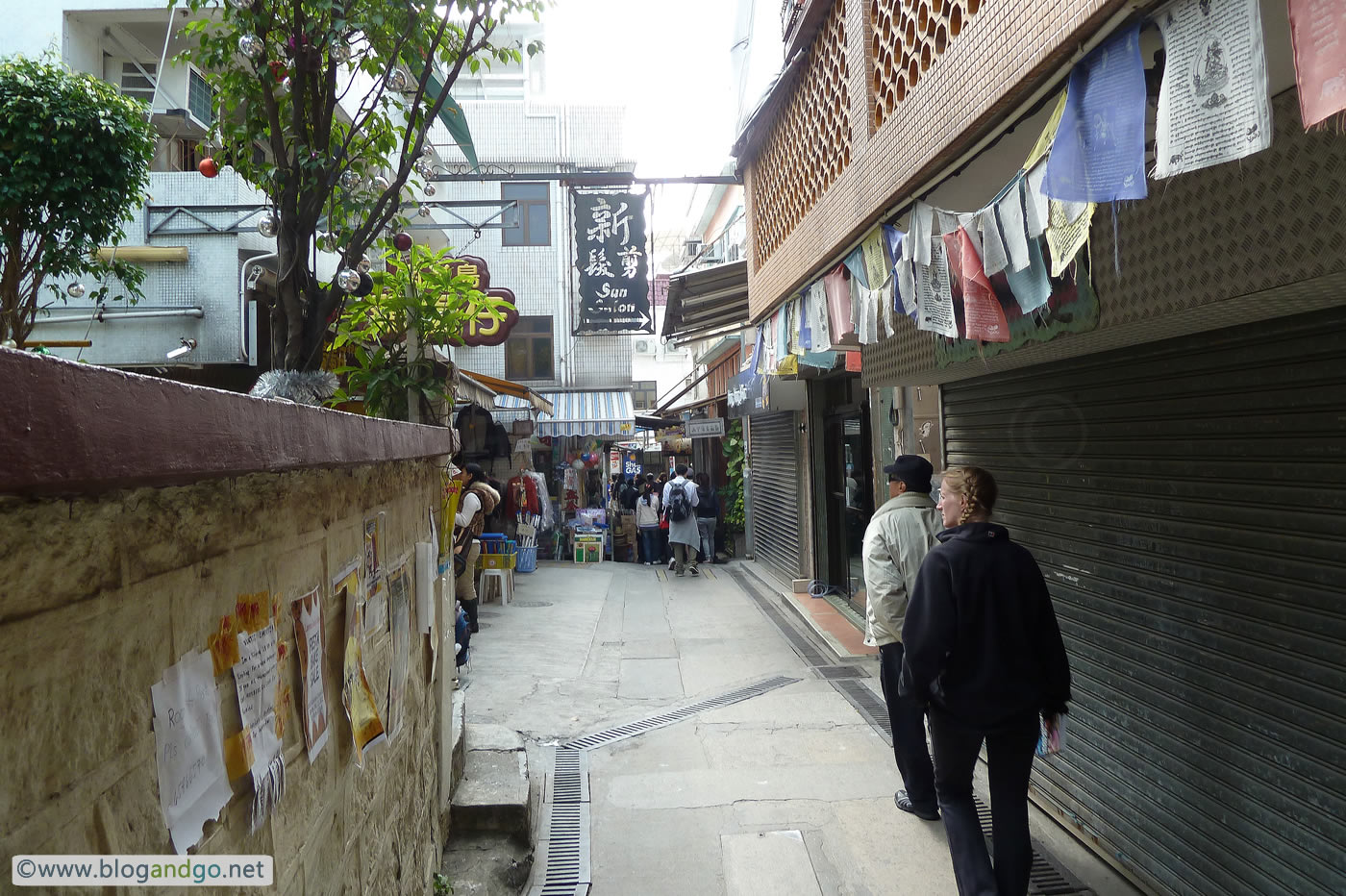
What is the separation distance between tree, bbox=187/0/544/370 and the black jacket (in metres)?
3.09

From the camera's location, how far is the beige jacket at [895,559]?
190 inches

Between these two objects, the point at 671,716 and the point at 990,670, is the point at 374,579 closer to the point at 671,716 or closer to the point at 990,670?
the point at 990,670

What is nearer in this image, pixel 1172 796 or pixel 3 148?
pixel 1172 796

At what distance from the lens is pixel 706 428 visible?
56.1 ft

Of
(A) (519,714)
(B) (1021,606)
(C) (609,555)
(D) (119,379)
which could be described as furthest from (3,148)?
(C) (609,555)

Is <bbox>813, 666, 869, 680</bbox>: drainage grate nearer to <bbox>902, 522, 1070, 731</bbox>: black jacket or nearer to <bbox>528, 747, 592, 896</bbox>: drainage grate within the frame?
<bbox>528, 747, 592, 896</bbox>: drainage grate

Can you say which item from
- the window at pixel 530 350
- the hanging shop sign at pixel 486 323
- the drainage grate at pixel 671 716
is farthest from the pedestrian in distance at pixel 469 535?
the window at pixel 530 350

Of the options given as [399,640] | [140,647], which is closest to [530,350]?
[399,640]

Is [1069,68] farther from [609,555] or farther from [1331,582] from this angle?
[609,555]

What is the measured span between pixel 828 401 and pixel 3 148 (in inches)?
371

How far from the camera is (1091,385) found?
174 inches

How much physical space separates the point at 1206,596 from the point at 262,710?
3598mm

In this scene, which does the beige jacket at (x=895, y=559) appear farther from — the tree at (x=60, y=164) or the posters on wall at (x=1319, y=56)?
the tree at (x=60, y=164)

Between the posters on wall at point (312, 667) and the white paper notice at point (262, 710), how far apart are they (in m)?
0.16
